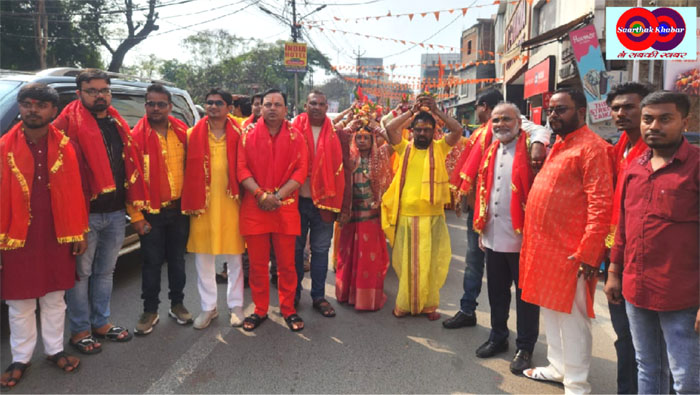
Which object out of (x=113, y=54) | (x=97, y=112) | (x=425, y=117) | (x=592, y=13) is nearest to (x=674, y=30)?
(x=592, y=13)

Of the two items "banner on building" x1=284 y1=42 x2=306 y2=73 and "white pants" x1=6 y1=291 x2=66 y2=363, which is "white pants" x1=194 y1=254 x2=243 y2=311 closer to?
"white pants" x1=6 y1=291 x2=66 y2=363

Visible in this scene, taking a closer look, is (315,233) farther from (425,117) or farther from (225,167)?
(425,117)

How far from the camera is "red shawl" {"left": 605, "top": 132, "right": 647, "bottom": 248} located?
2544mm

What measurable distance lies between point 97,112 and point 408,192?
2.61 metres

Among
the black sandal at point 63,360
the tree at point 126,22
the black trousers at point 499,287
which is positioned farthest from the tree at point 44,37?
the black trousers at point 499,287

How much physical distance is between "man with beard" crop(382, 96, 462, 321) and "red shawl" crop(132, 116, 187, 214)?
2.01 meters

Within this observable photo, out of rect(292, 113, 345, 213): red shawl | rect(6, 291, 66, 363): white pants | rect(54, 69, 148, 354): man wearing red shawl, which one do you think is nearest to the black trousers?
rect(292, 113, 345, 213): red shawl

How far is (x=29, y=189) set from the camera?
3.00m

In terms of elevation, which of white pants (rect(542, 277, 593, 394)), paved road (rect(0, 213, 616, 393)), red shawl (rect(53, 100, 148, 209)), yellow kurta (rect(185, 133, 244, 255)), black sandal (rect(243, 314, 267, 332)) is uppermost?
red shawl (rect(53, 100, 148, 209))

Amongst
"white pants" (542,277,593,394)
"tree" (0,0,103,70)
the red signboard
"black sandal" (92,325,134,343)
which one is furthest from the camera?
"tree" (0,0,103,70)

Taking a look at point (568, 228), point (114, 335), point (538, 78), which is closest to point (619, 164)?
point (568, 228)

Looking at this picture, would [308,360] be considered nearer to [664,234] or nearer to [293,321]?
→ [293,321]

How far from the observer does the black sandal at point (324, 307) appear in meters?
4.27

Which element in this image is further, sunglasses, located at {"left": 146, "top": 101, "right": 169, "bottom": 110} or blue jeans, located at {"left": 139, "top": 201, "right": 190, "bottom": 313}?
blue jeans, located at {"left": 139, "top": 201, "right": 190, "bottom": 313}
